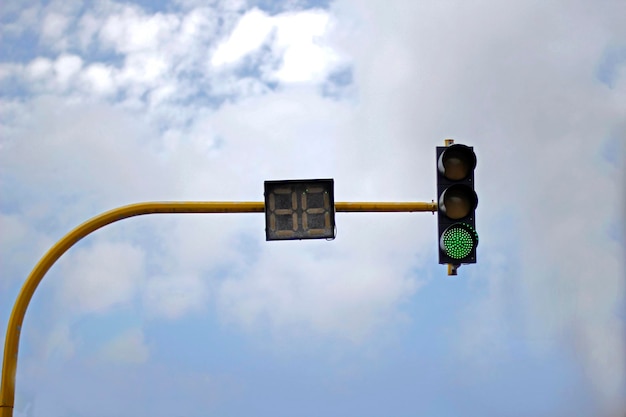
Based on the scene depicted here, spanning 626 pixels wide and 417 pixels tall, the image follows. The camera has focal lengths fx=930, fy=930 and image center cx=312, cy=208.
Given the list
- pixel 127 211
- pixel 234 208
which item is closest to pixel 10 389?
pixel 127 211

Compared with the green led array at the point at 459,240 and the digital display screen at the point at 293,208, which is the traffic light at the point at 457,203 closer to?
the green led array at the point at 459,240

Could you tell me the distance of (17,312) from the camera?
10062mm

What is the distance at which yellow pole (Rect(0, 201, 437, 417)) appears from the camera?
392 inches

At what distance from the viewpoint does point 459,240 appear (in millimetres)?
10000

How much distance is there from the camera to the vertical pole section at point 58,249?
996 centimetres

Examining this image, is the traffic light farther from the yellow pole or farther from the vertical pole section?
the vertical pole section

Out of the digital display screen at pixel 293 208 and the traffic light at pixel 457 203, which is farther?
the digital display screen at pixel 293 208

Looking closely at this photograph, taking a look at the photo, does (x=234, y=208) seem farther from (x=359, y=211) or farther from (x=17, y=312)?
(x=17, y=312)

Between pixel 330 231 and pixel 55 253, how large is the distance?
3.03 m

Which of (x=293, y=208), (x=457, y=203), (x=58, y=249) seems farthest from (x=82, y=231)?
(x=457, y=203)

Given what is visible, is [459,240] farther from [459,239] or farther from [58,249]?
[58,249]

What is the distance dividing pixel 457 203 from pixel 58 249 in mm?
4380

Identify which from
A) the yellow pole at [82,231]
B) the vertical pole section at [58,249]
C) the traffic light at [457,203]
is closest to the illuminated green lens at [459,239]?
the traffic light at [457,203]

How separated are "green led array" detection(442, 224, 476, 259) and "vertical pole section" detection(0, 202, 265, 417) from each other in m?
2.11
